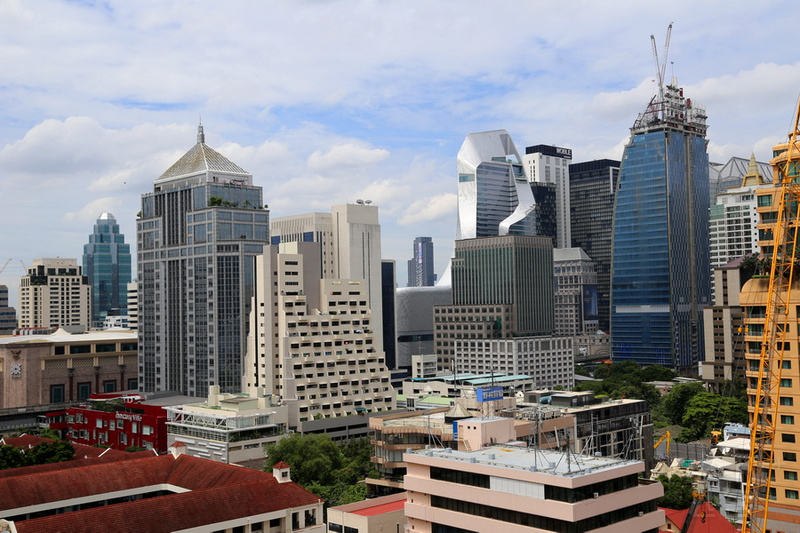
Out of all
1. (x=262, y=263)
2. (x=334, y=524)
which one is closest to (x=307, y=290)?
(x=262, y=263)

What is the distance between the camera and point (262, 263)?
166 metres

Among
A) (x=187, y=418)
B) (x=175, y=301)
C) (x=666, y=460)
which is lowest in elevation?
(x=666, y=460)

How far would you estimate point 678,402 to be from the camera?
638 feet

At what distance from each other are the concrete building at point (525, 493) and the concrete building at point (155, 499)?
15.2 meters

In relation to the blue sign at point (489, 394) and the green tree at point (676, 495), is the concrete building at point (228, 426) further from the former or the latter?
the green tree at point (676, 495)

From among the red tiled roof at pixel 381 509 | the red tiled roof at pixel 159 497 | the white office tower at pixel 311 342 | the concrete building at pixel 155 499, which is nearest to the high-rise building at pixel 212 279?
the white office tower at pixel 311 342

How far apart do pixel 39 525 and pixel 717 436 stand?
127045 mm

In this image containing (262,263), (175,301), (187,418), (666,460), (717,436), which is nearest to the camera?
(187,418)

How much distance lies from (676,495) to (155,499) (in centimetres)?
6961

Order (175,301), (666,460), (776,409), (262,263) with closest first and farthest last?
(776,409)
(666,460)
(262,263)
(175,301)

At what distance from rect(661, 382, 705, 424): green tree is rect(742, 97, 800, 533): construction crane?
379 ft

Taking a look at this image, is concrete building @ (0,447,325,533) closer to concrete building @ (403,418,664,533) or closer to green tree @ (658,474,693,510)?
concrete building @ (403,418,664,533)

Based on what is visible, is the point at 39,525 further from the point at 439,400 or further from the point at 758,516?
the point at 439,400

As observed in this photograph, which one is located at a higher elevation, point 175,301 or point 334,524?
point 175,301
